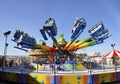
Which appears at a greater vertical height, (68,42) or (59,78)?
(68,42)

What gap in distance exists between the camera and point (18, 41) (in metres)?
20.9

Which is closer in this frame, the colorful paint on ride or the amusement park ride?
the colorful paint on ride

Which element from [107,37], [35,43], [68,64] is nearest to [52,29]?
[35,43]

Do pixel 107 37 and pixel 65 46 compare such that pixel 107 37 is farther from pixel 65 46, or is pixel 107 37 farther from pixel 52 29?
pixel 52 29

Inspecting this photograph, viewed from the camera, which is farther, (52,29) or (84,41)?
(84,41)

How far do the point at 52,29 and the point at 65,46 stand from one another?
11.9 feet

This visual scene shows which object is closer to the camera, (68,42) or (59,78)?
(59,78)

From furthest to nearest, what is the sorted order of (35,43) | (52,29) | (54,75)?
1. (35,43)
2. (52,29)
3. (54,75)

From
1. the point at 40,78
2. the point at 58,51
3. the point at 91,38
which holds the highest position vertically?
the point at 91,38

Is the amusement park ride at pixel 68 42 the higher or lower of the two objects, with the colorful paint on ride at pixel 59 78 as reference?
higher

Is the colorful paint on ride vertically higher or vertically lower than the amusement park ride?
lower

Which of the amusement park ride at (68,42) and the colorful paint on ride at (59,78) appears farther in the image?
the amusement park ride at (68,42)

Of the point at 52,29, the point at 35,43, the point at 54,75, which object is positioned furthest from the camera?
the point at 35,43

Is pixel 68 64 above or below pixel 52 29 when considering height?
below
